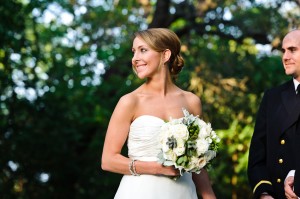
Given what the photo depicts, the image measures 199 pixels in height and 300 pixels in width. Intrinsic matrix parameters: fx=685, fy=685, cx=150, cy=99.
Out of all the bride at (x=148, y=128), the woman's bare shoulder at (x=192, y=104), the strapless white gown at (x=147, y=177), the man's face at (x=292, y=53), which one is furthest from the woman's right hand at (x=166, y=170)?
the man's face at (x=292, y=53)

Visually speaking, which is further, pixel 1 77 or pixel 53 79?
pixel 53 79

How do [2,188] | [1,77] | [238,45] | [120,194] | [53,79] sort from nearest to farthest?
1. [120,194]
2. [1,77]
3. [2,188]
4. [53,79]
5. [238,45]

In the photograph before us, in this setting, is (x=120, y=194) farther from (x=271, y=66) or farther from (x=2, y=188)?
(x=271, y=66)

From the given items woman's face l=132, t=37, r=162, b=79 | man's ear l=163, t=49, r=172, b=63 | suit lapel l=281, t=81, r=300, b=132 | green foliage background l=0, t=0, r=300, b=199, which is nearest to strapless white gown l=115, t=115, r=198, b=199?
woman's face l=132, t=37, r=162, b=79

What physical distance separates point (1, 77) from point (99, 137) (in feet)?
9.70

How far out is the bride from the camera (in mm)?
4793

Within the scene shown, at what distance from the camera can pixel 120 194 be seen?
4898 millimetres

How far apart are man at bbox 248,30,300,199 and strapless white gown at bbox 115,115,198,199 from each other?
654mm

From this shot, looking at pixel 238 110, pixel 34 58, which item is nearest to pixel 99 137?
pixel 34 58

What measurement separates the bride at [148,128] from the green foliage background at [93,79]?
21.9 ft

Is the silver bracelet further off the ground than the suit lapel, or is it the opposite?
the suit lapel

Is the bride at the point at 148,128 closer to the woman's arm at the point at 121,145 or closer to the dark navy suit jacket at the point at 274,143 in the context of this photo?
the woman's arm at the point at 121,145

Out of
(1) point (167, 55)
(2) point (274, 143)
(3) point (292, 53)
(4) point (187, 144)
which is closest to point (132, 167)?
(4) point (187, 144)

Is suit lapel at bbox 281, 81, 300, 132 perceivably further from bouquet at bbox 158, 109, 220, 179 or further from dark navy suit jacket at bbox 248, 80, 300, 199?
bouquet at bbox 158, 109, 220, 179
